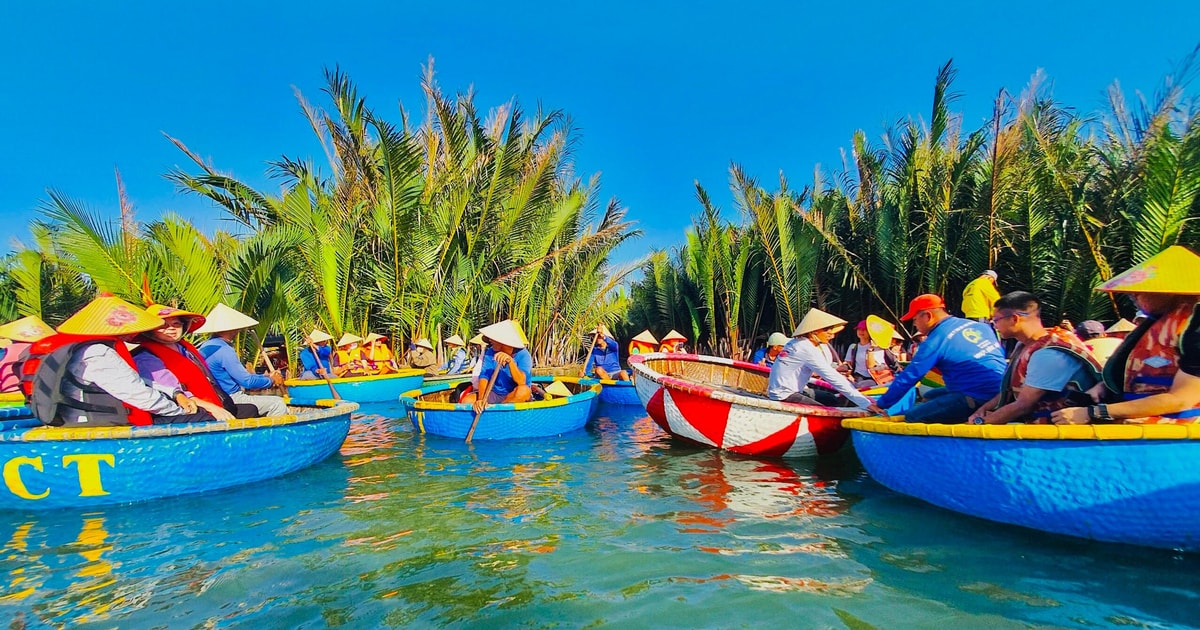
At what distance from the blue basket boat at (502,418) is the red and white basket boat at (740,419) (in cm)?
118

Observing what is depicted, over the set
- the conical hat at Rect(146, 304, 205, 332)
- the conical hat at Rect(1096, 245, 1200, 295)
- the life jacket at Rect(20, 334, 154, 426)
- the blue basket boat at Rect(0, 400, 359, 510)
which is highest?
the conical hat at Rect(1096, 245, 1200, 295)

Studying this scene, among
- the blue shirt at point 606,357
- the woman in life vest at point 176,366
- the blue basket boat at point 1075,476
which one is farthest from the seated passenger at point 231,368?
the blue shirt at point 606,357

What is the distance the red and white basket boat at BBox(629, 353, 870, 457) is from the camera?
6102 millimetres

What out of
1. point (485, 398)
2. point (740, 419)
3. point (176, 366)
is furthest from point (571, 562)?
point (485, 398)

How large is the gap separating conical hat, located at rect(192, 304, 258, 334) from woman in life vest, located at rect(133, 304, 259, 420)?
107cm

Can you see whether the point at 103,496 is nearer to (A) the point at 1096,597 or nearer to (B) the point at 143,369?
(B) the point at 143,369

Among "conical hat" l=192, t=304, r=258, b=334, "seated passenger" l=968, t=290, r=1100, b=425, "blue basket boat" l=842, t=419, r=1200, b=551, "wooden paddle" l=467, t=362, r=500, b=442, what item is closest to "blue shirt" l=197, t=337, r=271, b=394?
"conical hat" l=192, t=304, r=258, b=334

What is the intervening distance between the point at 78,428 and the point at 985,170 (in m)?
12.8

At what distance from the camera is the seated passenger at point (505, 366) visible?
7762mm

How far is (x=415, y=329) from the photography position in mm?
15992

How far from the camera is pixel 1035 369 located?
401cm

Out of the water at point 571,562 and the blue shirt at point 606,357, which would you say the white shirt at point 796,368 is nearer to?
the water at point 571,562

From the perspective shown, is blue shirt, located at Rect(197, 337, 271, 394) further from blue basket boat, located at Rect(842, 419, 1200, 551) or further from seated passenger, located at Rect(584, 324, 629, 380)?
seated passenger, located at Rect(584, 324, 629, 380)

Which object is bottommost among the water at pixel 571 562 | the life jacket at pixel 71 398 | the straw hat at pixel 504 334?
the water at pixel 571 562
